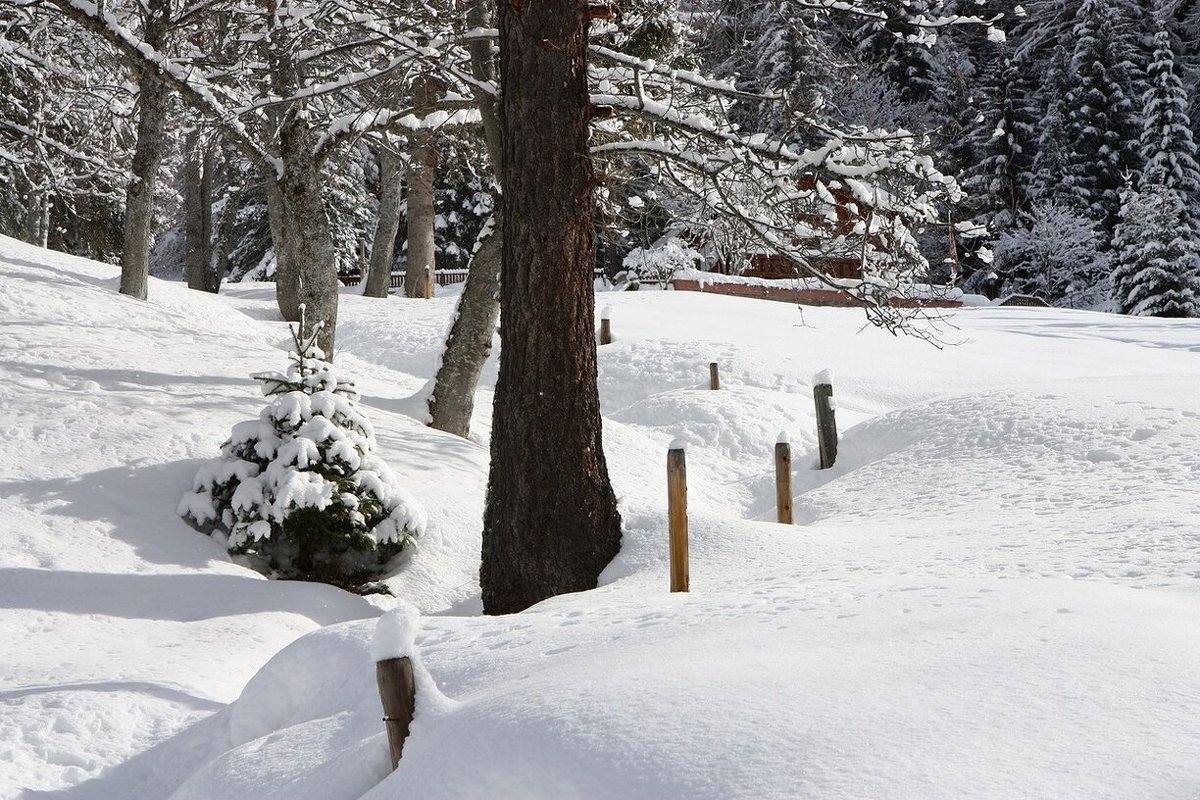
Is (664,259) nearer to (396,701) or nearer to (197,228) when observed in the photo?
(197,228)

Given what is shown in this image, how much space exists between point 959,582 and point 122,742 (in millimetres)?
3866

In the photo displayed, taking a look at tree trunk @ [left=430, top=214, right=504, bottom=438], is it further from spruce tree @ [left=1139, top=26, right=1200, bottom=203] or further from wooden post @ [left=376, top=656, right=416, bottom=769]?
spruce tree @ [left=1139, top=26, right=1200, bottom=203]

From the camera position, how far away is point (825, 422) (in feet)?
38.2

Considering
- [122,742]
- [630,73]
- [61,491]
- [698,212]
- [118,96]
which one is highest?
[118,96]

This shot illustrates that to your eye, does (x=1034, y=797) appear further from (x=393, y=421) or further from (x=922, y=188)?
(x=393, y=421)

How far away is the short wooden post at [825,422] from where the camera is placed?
454 inches

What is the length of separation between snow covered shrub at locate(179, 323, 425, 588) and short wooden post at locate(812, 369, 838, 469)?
15.9ft

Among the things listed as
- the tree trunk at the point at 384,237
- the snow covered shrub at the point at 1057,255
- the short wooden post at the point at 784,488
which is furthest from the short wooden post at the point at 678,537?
the snow covered shrub at the point at 1057,255

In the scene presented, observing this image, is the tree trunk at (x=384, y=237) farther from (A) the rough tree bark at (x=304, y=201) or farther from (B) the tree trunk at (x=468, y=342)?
(B) the tree trunk at (x=468, y=342)

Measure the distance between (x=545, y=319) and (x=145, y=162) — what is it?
362 inches

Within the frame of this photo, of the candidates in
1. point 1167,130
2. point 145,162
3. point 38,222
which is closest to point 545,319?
point 145,162

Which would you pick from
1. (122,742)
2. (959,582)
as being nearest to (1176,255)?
(959,582)

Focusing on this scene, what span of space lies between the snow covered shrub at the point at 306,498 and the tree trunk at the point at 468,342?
3.52 metres

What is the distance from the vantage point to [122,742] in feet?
16.9
